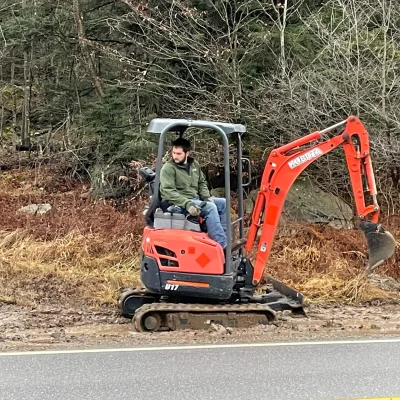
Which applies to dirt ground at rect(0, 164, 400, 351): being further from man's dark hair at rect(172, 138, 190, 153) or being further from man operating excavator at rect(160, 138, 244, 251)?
man's dark hair at rect(172, 138, 190, 153)

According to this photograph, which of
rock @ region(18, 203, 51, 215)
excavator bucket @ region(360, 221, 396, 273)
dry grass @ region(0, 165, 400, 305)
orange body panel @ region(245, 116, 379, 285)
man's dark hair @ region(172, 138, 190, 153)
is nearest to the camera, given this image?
man's dark hair @ region(172, 138, 190, 153)

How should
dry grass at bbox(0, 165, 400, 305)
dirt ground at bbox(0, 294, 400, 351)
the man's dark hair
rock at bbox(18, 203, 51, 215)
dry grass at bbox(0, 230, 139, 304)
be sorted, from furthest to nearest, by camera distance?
rock at bbox(18, 203, 51, 215)
dry grass at bbox(0, 165, 400, 305)
dry grass at bbox(0, 230, 139, 304)
the man's dark hair
dirt ground at bbox(0, 294, 400, 351)

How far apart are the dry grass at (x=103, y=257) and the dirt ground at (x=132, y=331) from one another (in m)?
0.81

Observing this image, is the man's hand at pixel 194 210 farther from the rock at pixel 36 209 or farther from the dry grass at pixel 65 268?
the rock at pixel 36 209

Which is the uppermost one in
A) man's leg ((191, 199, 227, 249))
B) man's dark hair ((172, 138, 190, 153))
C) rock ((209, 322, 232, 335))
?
man's dark hair ((172, 138, 190, 153))

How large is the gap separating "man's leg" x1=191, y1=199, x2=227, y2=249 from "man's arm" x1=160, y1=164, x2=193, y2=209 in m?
0.18

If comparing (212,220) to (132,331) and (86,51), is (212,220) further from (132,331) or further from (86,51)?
(86,51)

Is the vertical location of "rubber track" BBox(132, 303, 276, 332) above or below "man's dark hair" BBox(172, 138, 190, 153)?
below

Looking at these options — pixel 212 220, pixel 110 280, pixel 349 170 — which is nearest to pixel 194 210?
pixel 212 220

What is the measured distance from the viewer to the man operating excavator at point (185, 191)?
6.93 m

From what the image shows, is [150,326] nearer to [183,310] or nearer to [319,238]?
[183,310]

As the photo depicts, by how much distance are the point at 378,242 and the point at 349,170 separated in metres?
1.04

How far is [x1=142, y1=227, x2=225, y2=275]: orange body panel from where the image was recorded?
279 inches

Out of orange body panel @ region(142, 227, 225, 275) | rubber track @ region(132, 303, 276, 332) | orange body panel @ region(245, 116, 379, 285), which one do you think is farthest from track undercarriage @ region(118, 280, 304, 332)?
orange body panel @ region(245, 116, 379, 285)
